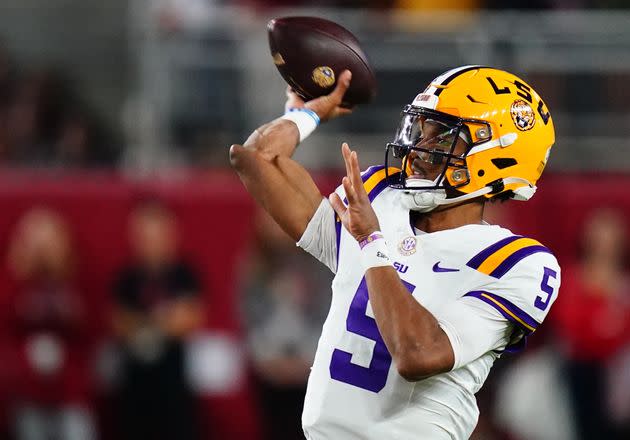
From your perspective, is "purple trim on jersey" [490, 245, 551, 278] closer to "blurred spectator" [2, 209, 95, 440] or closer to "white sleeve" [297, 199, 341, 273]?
"white sleeve" [297, 199, 341, 273]

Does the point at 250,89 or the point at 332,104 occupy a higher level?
the point at 332,104

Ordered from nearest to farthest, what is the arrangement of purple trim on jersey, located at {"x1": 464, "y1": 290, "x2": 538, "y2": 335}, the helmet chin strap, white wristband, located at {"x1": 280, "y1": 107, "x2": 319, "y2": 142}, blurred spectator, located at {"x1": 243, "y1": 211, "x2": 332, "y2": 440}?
purple trim on jersey, located at {"x1": 464, "y1": 290, "x2": 538, "y2": 335}, the helmet chin strap, white wristband, located at {"x1": 280, "y1": 107, "x2": 319, "y2": 142}, blurred spectator, located at {"x1": 243, "y1": 211, "x2": 332, "y2": 440}

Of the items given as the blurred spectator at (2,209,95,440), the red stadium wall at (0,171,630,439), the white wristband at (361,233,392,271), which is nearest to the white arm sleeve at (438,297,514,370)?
the white wristband at (361,233,392,271)

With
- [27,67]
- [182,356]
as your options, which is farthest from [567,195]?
[27,67]

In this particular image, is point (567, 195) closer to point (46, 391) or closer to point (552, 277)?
point (46, 391)

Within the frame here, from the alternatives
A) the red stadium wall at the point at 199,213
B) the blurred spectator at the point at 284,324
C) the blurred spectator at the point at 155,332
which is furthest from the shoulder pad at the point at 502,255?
the red stadium wall at the point at 199,213

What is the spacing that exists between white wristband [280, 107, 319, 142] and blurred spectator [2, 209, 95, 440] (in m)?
3.67

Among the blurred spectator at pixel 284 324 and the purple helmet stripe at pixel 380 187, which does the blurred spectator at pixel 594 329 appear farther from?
the purple helmet stripe at pixel 380 187

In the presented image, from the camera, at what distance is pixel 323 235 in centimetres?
341

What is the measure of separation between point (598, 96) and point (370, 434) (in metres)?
4.44

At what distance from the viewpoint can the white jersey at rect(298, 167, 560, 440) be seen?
316 centimetres

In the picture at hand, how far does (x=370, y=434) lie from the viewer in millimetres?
3191

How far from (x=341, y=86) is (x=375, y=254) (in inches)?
31.9

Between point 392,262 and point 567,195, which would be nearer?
point 392,262
